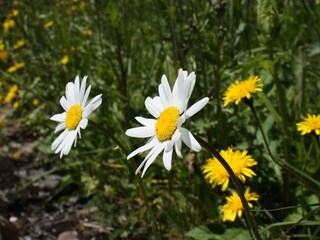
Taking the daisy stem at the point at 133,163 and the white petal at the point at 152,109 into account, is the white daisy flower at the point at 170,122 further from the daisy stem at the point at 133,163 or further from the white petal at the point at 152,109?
the daisy stem at the point at 133,163

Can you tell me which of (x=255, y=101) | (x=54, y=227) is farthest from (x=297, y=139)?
(x=54, y=227)

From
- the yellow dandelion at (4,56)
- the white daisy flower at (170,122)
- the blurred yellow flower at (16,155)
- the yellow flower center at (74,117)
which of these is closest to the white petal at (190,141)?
the white daisy flower at (170,122)

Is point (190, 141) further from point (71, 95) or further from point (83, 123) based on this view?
point (71, 95)

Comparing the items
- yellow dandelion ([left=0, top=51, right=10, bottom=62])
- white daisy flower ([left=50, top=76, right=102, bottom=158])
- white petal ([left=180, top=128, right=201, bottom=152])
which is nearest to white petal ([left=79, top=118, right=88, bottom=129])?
white daisy flower ([left=50, top=76, right=102, bottom=158])

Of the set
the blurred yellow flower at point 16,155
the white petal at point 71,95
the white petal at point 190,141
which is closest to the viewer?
the white petal at point 190,141

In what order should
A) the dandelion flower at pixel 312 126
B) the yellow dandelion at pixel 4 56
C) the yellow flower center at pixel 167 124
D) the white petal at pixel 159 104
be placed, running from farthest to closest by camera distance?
the yellow dandelion at pixel 4 56
the dandelion flower at pixel 312 126
the white petal at pixel 159 104
the yellow flower center at pixel 167 124

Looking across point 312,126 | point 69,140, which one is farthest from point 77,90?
point 312,126

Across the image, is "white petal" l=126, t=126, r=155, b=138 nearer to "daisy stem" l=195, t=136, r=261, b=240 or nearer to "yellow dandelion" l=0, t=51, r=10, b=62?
"daisy stem" l=195, t=136, r=261, b=240
